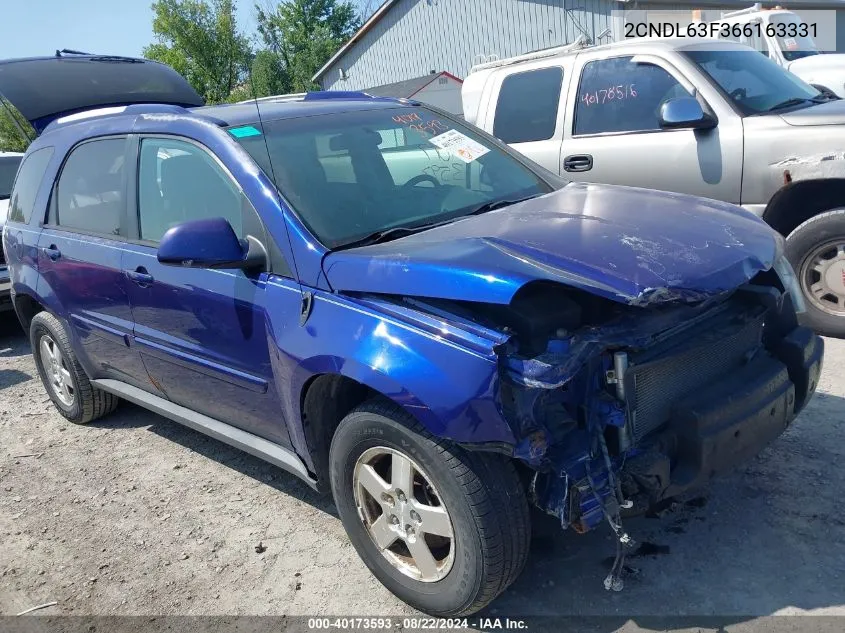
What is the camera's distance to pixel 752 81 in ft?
18.0

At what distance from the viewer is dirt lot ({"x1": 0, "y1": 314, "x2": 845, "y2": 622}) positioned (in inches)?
111

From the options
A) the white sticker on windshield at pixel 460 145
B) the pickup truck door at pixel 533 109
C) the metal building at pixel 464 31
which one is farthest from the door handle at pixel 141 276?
the metal building at pixel 464 31

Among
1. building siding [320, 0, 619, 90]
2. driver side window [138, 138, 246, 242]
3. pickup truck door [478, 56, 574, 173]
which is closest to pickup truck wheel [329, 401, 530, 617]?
driver side window [138, 138, 246, 242]

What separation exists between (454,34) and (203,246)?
23.3 meters

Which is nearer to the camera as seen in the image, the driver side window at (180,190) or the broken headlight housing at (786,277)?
the broken headlight housing at (786,277)

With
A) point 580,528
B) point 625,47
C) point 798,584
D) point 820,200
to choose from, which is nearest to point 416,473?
point 580,528

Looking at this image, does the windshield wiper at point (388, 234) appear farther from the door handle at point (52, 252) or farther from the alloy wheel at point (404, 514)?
the door handle at point (52, 252)

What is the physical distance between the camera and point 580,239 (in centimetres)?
267

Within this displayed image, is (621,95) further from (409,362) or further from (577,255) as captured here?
(409,362)

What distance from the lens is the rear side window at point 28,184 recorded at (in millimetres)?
4797

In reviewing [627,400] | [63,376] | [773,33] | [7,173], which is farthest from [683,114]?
[773,33]

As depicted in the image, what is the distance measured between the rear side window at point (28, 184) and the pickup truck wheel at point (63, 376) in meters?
0.69

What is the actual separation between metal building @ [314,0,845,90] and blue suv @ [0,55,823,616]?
14210 millimetres

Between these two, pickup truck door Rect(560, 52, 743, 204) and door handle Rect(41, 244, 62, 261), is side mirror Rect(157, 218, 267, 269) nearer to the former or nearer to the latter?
door handle Rect(41, 244, 62, 261)
